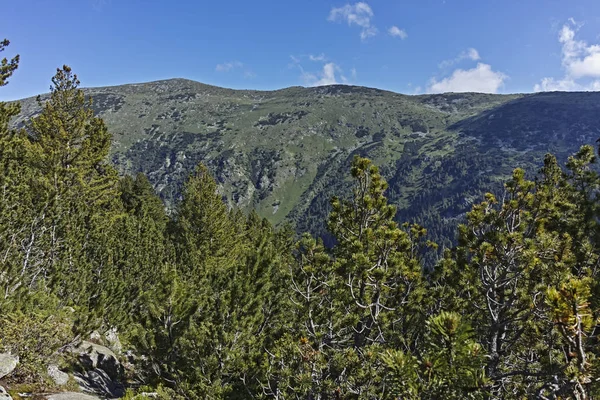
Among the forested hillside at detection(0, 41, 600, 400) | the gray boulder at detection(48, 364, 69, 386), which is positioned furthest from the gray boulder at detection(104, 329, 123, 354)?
the gray boulder at detection(48, 364, 69, 386)

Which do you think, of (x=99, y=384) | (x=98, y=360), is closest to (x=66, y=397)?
(x=99, y=384)

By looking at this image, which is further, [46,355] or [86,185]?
[86,185]

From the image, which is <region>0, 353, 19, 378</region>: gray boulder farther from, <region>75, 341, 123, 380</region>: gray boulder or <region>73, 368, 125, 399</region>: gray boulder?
<region>75, 341, 123, 380</region>: gray boulder

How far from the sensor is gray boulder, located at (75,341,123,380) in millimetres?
17156

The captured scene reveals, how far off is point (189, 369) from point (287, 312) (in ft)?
13.7

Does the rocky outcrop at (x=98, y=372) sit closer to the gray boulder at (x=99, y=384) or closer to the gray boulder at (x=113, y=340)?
the gray boulder at (x=99, y=384)

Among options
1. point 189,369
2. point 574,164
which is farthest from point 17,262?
point 574,164

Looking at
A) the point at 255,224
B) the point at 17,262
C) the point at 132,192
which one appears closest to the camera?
the point at 17,262

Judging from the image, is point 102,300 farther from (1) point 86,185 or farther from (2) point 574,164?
(2) point 574,164

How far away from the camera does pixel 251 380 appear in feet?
39.3

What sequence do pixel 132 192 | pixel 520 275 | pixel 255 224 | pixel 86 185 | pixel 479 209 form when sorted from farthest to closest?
pixel 255 224 → pixel 132 192 → pixel 86 185 → pixel 479 209 → pixel 520 275

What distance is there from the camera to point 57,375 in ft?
44.3

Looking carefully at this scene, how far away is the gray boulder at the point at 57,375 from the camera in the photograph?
1317cm

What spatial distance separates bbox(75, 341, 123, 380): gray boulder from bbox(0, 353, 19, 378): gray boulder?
6388 mm
